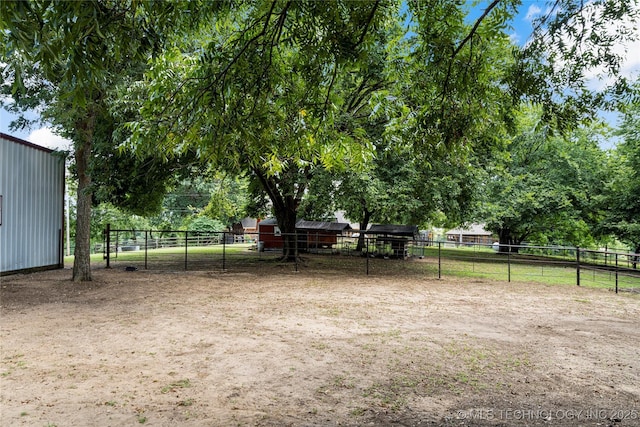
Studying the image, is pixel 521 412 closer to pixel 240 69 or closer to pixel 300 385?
pixel 300 385

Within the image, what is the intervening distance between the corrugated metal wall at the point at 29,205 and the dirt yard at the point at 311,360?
2800mm

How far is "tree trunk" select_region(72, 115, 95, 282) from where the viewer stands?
33.1ft

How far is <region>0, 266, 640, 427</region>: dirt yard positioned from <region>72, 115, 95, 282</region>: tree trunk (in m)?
1.45

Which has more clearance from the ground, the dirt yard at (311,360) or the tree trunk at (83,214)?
the tree trunk at (83,214)

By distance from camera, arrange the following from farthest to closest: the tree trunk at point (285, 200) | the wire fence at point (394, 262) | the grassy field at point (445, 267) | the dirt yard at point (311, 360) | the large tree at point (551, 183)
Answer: the large tree at point (551, 183)
the tree trunk at point (285, 200)
the grassy field at point (445, 267)
the wire fence at point (394, 262)
the dirt yard at point (311, 360)

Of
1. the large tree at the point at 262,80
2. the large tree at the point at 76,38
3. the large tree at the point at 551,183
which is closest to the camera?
the large tree at the point at 76,38

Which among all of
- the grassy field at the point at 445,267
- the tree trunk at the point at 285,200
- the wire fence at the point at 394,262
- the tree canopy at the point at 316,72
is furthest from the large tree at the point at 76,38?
the tree trunk at the point at 285,200

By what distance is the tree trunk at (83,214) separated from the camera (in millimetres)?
10102

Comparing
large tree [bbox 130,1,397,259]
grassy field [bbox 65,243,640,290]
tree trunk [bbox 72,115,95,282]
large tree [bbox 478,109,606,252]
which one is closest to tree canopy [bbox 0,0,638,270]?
large tree [bbox 130,1,397,259]

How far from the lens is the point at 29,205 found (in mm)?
11547

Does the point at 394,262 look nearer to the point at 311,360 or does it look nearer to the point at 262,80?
the point at 311,360

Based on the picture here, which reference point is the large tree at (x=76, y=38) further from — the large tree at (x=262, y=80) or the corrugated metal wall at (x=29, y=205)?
the corrugated metal wall at (x=29, y=205)

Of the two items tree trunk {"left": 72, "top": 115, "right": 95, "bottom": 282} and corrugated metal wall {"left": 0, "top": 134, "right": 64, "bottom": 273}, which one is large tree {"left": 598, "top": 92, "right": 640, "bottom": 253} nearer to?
tree trunk {"left": 72, "top": 115, "right": 95, "bottom": 282}

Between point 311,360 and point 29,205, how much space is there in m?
10.8
